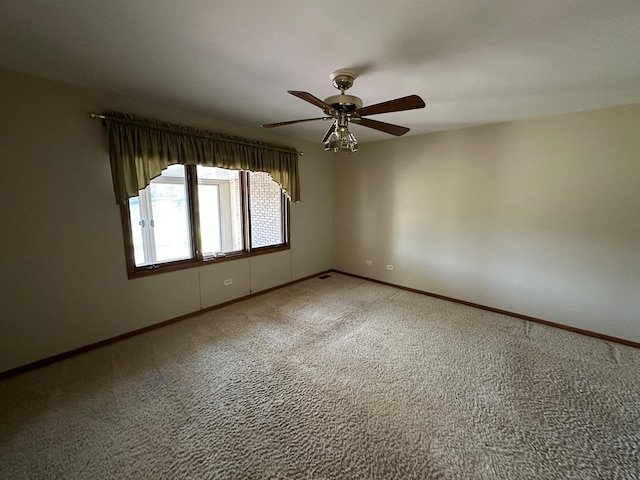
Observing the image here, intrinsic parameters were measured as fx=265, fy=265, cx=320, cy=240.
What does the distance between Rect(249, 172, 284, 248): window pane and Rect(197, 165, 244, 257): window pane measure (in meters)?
0.23

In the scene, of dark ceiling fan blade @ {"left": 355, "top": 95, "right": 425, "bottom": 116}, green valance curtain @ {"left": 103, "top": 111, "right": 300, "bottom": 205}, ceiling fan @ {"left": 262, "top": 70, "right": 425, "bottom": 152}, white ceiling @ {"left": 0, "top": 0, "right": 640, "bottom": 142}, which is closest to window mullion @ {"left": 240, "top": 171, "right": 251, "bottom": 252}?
green valance curtain @ {"left": 103, "top": 111, "right": 300, "bottom": 205}

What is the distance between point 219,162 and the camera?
3223 mm

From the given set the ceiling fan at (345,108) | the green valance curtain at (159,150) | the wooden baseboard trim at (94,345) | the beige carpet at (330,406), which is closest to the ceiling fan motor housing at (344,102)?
the ceiling fan at (345,108)

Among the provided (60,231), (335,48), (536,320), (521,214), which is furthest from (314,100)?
(536,320)

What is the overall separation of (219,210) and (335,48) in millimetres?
2702

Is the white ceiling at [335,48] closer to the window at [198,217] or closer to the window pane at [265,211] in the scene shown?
the window at [198,217]

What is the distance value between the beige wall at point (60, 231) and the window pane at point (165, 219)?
35 centimetres

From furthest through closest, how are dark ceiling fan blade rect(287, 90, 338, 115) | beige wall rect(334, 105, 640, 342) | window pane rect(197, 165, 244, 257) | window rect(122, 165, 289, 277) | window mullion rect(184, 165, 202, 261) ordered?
1. window pane rect(197, 165, 244, 257)
2. window mullion rect(184, 165, 202, 261)
3. window rect(122, 165, 289, 277)
4. beige wall rect(334, 105, 640, 342)
5. dark ceiling fan blade rect(287, 90, 338, 115)

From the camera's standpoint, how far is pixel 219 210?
378 cm

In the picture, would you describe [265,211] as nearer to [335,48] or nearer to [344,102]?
[344,102]

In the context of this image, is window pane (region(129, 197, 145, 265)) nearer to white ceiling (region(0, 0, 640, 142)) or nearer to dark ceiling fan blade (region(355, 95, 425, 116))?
white ceiling (region(0, 0, 640, 142))

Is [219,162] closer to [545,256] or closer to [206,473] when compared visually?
[206,473]

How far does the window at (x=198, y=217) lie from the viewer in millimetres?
3006

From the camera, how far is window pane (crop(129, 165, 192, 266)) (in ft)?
10.1
